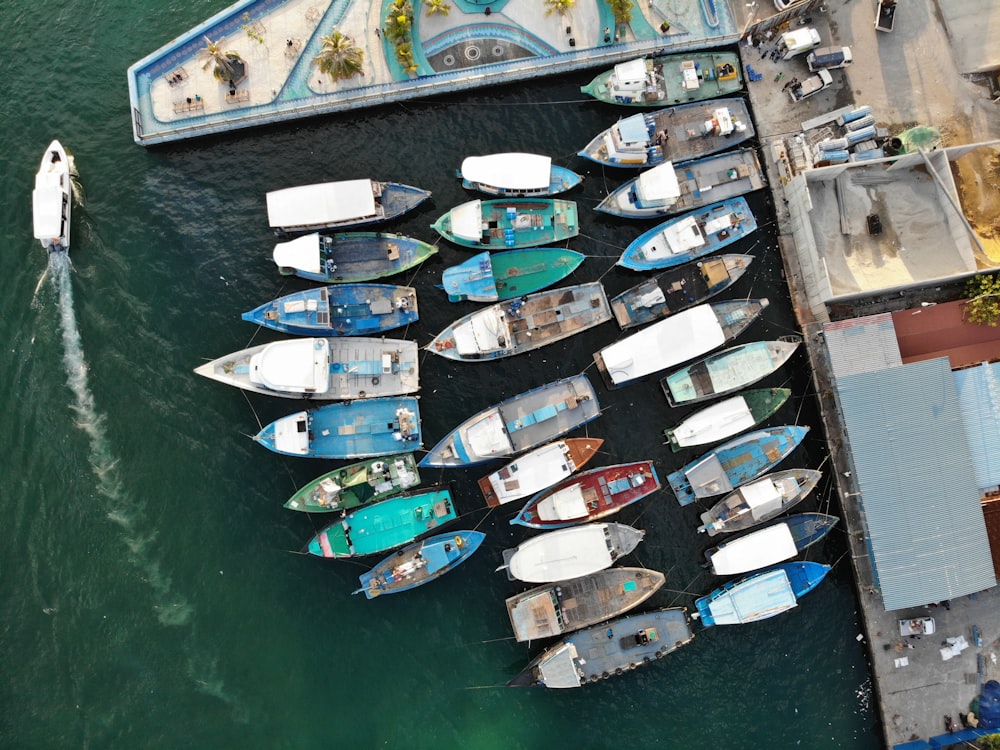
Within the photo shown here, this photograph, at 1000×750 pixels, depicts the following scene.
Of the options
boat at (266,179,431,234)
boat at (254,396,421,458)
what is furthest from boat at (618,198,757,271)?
boat at (254,396,421,458)

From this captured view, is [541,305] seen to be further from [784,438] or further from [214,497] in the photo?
[214,497]

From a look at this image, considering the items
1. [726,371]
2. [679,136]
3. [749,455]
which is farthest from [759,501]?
[679,136]

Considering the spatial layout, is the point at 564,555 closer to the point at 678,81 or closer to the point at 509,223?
the point at 509,223

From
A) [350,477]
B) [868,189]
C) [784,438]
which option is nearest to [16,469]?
[350,477]

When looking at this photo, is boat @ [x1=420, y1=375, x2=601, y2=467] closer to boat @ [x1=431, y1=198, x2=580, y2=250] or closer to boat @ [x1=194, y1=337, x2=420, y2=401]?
boat @ [x1=194, y1=337, x2=420, y2=401]

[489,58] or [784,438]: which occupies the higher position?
[489,58]
